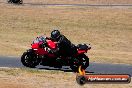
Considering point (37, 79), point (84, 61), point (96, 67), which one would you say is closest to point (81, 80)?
point (37, 79)

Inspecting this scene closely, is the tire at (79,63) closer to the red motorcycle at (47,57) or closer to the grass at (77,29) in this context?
the red motorcycle at (47,57)

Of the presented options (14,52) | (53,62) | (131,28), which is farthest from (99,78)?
(131,28)

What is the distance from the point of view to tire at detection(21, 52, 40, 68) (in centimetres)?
2122

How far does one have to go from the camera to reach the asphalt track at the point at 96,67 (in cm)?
2152

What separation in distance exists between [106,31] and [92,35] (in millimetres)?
2861

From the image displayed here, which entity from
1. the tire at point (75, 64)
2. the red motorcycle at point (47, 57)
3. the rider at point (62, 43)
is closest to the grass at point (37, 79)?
the red motorcycle at point (47, 57)

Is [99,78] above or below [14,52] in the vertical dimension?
above

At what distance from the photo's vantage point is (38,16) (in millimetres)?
44906

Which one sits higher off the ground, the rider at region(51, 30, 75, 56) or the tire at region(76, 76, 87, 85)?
the rider at region(51, 30, 75, 56)

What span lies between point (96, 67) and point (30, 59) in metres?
3.64

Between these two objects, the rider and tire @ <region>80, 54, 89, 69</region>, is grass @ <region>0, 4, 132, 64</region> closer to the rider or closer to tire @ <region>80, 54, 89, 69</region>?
tire @ <region>80, 54, 89, 69</region>

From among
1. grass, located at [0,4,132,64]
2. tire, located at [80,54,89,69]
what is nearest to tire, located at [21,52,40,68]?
tire, located at [80,54,89,69]

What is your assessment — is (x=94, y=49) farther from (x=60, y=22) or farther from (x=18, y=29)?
(x=60, y=22)

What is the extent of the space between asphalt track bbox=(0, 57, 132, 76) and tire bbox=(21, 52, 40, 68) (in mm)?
355
